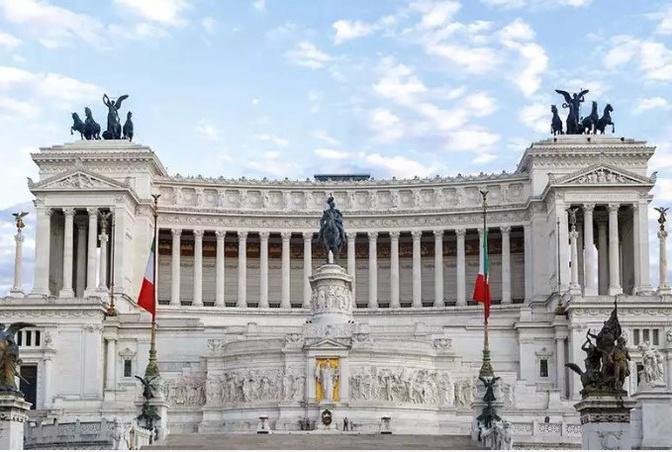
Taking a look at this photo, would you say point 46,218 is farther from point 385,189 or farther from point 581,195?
point 581,195

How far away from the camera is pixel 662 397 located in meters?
68.0

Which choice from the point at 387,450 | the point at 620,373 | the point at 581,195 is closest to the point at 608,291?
the point at 581,195

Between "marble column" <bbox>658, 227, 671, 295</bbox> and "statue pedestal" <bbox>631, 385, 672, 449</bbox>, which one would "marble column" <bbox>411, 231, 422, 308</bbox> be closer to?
"marble column" <bbox>658, 227, 671, 295</bbox>

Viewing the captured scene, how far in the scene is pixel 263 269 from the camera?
401 feet

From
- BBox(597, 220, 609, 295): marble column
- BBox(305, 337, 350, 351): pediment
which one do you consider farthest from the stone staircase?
BBox(597, 220, 609, 295): marble column

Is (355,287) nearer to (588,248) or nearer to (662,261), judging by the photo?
(588,248)

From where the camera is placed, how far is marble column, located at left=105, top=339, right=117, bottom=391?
331 ft

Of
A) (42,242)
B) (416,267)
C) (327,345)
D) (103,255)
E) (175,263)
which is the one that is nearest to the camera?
(327,345)

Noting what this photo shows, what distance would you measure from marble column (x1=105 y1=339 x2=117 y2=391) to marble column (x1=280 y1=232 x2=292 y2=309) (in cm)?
2261

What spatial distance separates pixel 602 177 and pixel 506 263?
11.8 m

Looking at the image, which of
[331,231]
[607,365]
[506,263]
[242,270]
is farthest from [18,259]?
[607,365]

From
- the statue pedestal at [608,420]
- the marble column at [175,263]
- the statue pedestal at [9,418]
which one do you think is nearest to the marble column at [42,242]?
the marble column at [175,263]

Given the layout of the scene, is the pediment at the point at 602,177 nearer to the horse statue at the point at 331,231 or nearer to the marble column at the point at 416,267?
the marble column at the point at 416,267

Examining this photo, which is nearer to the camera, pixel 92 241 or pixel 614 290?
pixel 614 290
